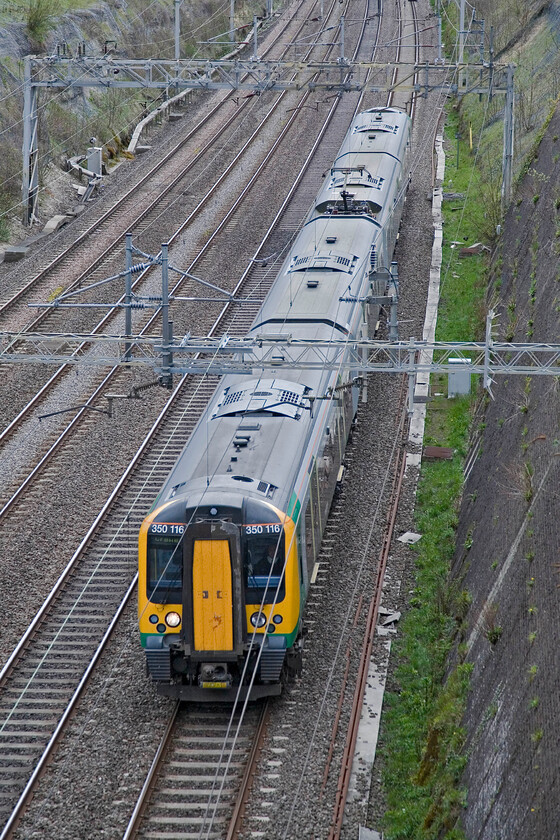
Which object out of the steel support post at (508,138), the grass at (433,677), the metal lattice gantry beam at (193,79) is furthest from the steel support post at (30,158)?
the grass at (433,677)

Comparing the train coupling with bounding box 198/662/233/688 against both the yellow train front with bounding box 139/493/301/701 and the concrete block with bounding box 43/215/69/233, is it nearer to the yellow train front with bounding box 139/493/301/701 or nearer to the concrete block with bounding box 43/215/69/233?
the yellow train front with bounding box 139/493/301/701

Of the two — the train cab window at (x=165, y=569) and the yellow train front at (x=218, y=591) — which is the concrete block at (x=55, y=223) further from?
the train cab window at (x=165, y=569)

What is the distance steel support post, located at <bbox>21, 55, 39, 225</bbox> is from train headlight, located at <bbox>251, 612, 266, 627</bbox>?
81.0 ft

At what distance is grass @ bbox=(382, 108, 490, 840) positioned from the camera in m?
13.9

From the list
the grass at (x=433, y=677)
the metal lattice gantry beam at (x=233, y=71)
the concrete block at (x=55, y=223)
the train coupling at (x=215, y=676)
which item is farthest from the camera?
the concrete block at (x=55, y=223)

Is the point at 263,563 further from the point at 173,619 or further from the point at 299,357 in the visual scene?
the point at 299,357

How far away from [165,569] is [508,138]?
23602 mm

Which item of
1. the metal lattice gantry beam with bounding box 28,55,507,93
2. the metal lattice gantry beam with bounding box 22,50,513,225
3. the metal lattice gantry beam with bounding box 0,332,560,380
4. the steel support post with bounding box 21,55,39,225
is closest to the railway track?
the metal lattice gantry beam with bounding box 0,332,560,380

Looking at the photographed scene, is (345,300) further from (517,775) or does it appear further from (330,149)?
(330,149)

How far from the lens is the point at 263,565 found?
49.7ft

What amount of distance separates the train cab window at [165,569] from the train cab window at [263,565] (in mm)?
908

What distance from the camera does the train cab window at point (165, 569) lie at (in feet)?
49.9

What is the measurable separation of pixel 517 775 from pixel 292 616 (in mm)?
4015

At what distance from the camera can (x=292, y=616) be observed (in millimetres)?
15305
